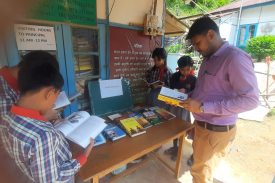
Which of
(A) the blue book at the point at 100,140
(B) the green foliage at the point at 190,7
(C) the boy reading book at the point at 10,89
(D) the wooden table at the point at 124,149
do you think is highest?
(B) the green foliage at the point at 190,7

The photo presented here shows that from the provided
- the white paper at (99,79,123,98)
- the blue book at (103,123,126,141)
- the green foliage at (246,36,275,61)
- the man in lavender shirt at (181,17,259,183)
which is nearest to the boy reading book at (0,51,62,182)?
the blue book at (103,123,126,141)

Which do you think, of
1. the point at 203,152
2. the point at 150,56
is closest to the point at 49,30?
the point at 150,56

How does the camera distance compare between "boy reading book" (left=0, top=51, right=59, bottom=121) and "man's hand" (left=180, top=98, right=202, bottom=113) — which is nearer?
"boy reading book" (left=0, top=51, right=59, bottom=121)

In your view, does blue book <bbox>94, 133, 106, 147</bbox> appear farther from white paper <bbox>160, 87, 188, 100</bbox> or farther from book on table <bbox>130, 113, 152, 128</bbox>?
white paper <bbox>160, 87, 188, 100</bbox>

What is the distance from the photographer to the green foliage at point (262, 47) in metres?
9.84

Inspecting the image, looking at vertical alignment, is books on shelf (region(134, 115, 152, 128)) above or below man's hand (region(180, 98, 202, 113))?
below

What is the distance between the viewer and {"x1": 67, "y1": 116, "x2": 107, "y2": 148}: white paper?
3.99 feet

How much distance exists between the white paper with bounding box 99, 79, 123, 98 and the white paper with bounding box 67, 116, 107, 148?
2.20 ft

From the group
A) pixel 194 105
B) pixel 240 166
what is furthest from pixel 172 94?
pixel 240 166

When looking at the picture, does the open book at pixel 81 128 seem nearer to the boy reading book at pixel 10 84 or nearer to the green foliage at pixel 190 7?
the boy reading book at pixel 10 84

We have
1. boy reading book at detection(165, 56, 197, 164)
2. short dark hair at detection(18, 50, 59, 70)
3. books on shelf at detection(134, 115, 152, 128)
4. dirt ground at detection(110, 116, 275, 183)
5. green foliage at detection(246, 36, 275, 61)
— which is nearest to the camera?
short dark hair at detection(18, 50, 59, 70)

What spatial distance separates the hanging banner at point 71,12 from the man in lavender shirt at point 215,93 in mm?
1093

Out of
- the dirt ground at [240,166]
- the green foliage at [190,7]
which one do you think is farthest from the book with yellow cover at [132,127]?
the green foliage at [190,7]

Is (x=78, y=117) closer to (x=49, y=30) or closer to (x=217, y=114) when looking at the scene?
(x=49, y=30)
